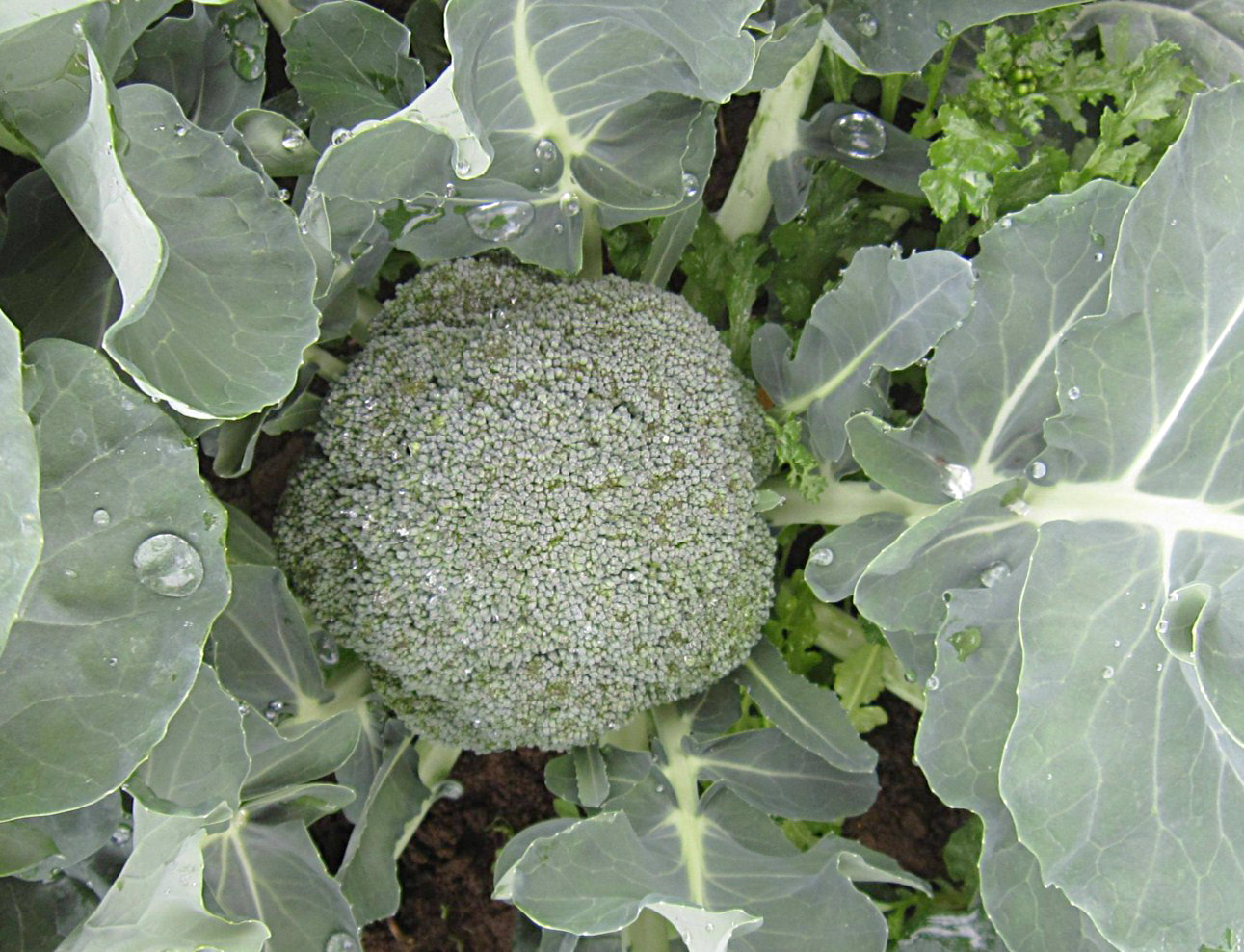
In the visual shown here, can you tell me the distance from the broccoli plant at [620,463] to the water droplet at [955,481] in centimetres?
2

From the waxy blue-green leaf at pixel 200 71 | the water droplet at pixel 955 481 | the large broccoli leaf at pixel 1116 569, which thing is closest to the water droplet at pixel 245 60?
the waxy blue-green leaf at pixel 200 71

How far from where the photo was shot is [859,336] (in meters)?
1.11

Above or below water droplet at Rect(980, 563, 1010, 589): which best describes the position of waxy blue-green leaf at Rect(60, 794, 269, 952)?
below

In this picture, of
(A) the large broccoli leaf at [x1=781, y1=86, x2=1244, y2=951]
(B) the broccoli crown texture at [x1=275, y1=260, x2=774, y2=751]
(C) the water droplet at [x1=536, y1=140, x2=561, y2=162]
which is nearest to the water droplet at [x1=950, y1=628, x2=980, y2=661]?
(A) the large broccoli leaf at [x1=781, y1=86, x2=1244, y2=951]

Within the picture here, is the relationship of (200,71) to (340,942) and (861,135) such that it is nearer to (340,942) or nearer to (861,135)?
(861,135)

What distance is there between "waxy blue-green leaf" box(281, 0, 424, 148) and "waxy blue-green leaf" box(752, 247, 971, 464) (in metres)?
0.49

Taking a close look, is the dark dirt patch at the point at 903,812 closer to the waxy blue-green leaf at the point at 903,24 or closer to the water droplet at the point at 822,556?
the water droplet at the point at 822,556

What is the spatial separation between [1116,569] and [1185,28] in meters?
0.72

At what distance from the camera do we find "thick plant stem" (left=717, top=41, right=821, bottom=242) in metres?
1.30

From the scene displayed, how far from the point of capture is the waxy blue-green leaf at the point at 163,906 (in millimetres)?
885

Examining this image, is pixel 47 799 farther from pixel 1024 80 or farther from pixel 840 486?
pixel 1024 80

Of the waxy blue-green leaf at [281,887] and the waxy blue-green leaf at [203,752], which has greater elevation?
the waxy blue-green leaf at [203,752]

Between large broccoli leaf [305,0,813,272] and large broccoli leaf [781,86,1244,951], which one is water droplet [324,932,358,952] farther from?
large broccoli leaf [305,0,813,272]

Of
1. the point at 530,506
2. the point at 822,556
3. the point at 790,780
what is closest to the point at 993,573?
the point at 822,556
